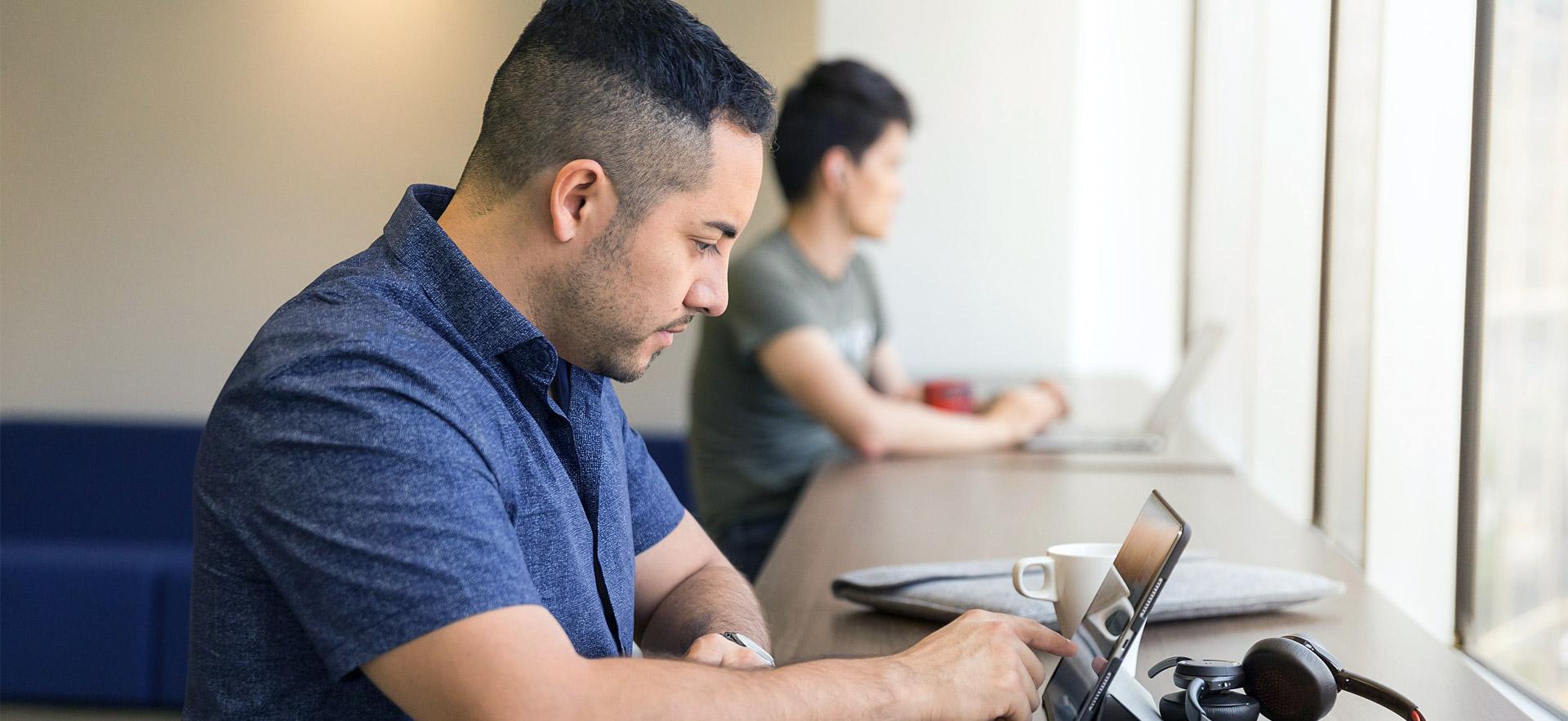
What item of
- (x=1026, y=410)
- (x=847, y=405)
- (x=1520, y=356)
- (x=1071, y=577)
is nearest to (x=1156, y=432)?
(x=1026, y=410)

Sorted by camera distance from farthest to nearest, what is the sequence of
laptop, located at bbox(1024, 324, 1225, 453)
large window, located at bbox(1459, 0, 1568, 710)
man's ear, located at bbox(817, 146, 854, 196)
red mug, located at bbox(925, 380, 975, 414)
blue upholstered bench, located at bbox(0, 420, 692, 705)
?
red mug, located at bbox(925, 380, 975, 414), man's ear, located at bbox(817, 146, 854, 196), laptop, located at bbox(1024, 324, 1225, 453), blue upholstered bench, located at bbox(0, 420, 692, 705), large window, located at bbox(1459, 0, 1568, 710)

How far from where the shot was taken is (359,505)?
28.4 inches

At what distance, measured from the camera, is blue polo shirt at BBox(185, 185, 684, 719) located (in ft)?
2.36

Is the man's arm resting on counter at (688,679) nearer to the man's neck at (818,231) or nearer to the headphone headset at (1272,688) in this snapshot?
the headphone headset at (1272,688)

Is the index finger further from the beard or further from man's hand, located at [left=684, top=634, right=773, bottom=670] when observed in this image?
the beard

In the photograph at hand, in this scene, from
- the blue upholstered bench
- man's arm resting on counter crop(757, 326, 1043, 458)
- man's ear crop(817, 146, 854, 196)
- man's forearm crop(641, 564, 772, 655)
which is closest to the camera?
man's forearm crop(641, 564, 772, 655)

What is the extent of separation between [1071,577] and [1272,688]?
19 cm

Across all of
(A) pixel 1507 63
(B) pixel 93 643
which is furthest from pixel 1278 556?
(B) pixel 93 643

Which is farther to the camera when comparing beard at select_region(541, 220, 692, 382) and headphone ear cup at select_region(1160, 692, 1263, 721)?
beard at select_region(541, 220, 692, 382)

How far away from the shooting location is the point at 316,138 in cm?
150

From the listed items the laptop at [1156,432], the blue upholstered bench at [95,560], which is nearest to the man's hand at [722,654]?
the blue upholstered bench at [95,560]

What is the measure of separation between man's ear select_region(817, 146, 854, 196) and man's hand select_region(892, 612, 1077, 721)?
4.90ft

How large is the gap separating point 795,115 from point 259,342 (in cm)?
173

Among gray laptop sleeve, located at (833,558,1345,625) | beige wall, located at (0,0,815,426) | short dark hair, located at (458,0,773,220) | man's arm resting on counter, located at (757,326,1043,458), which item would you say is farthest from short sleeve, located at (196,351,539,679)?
man's arm resting on counter, located at (757,326,1043,458)
